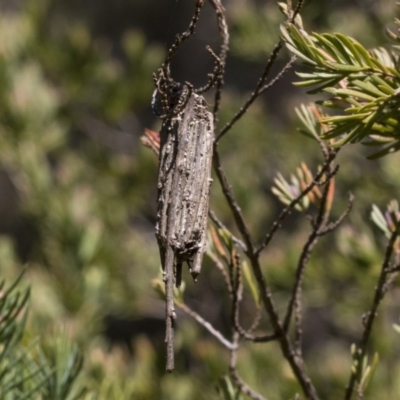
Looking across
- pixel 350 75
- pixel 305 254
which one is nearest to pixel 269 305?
pixel 305 254

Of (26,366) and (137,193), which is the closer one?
(26,366)

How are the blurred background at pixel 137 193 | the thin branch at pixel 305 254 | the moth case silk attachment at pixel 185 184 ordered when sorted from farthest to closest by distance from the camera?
1. the blurred background at pixel 137 193
2. the thin branch at pixel 305 254
3. the moth case silk attachment at pixel 185 184

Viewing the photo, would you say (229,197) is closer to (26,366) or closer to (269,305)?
(269,305)

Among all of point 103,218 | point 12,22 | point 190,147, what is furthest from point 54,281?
point 190,147

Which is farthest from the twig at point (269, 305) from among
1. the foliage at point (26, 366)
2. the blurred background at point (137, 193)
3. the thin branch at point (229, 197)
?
the blurred background at point (137, 193)

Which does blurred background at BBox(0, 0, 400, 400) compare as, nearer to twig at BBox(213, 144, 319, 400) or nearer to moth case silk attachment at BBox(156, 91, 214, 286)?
twig at BBox(213, 144, 319, 400)

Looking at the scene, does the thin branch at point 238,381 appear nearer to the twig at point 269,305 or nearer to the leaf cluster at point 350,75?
the twig at point 269,305

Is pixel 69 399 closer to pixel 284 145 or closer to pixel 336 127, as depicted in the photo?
pixel 336 127
